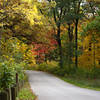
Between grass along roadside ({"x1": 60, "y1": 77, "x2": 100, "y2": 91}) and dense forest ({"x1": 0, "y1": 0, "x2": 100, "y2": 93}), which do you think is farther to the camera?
grass along roadside ({"x1": 60, "y1": 77, "x2": 100, "y2": 91})

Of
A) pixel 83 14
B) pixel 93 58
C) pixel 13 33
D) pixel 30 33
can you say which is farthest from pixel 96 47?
pixel 13 33

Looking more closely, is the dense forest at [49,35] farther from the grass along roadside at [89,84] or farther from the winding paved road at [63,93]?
the winding paved road at [63,93]

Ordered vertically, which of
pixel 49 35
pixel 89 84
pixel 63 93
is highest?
pixel 49 35

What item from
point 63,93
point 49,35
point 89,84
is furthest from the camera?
point 49,35

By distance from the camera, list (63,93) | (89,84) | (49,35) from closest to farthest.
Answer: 1. (63,93)
2. (89,84)
3. (49,35)

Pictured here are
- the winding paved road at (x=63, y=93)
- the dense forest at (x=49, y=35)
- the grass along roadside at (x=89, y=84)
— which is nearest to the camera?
the winding paved road at (x=63, y=93)

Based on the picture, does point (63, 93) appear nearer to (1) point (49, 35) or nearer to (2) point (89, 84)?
(2) point (89, 84)

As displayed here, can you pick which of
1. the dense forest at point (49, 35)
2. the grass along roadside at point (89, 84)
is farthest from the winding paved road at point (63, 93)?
the dense forest at point (49, 35)

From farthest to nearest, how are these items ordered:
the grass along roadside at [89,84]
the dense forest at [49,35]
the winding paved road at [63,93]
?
the grass along roadside at [89,84] < the dense forest at [49,35] < the winding paved road at [63,93]

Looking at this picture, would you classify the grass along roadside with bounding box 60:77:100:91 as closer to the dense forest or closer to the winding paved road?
the dense forest

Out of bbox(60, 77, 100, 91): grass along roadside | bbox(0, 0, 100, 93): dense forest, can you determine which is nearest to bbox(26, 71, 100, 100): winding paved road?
bbox(60, 77, 100, 91): grass along roadside

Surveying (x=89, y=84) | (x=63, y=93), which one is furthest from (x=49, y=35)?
(x=63, y=93)

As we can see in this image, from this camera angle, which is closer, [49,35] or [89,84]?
[89,84]

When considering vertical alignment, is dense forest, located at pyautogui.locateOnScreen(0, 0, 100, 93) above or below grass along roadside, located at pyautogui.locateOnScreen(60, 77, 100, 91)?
above
